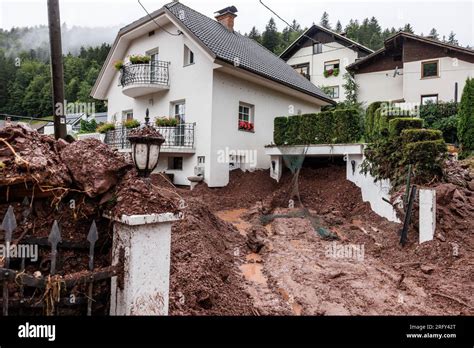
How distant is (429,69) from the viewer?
1978cm

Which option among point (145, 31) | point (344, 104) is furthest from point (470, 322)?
point (344, 104)

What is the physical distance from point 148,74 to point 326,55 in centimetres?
1957

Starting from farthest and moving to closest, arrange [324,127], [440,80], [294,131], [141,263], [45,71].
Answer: [45,71]
[440,80]
[294,131]
[324,127]
[141,263]

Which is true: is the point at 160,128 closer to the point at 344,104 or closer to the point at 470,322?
the point at 470,322

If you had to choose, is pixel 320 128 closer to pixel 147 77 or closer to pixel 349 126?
pixel 349 126

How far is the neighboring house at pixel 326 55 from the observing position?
85.4 ft

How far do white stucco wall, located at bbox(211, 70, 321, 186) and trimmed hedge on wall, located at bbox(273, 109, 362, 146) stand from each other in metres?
1.23

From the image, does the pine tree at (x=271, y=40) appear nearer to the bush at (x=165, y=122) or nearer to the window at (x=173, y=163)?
the window at (x=173, y=163)

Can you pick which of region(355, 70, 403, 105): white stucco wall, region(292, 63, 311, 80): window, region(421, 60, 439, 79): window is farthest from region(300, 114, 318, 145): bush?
region(292, 63, 311, 80): window

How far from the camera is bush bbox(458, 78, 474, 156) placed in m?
11.1

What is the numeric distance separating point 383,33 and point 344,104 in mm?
29957

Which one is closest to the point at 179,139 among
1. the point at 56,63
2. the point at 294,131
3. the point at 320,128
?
the point at 294,131

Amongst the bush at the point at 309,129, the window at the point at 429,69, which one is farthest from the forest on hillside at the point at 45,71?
the bush at the point at 309,129

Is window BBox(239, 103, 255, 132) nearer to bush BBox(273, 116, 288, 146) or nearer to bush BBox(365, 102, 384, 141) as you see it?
bush BBox(273, 116, 288, 146)
